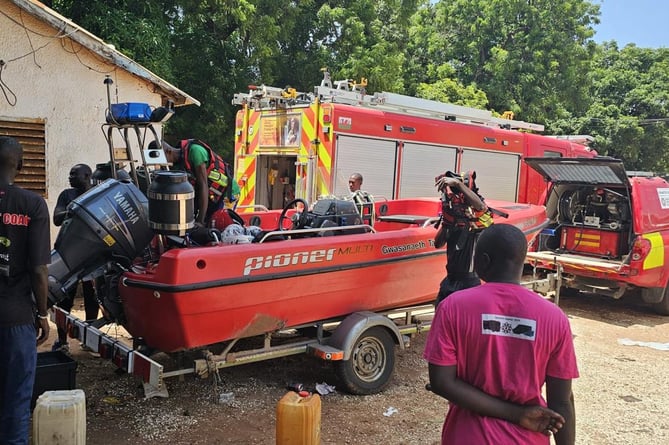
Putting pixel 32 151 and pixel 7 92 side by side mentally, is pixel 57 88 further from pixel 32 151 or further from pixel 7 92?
pixel 32 151

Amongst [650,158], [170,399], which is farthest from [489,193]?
[650,158]

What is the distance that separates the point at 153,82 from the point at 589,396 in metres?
6.44

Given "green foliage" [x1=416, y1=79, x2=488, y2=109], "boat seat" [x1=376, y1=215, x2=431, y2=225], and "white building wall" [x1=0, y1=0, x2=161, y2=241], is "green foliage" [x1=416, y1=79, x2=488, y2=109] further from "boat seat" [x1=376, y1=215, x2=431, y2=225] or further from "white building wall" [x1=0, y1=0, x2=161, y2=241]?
"boat seat" [x1=376, y1=215, x2=431, y2=225]

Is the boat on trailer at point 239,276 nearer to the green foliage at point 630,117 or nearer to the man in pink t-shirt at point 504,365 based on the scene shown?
the man in pink t-shirt at point 504,365

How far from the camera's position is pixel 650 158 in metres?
28.1

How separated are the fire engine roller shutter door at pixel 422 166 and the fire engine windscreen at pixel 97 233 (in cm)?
557

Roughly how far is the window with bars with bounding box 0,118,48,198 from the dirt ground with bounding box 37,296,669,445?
260 centimetres

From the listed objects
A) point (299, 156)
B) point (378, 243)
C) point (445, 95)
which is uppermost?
point (445, 95)

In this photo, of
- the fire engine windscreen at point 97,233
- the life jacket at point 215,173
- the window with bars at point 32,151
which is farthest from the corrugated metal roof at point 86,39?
the fire engine windscreen at point 97,233

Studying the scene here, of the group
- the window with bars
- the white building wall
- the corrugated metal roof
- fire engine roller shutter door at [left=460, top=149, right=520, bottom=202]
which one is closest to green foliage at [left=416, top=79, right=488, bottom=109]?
fire engine roller shutter door at [left=460, top=149, right=520, bottom=202]

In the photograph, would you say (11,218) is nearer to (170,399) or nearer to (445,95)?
(170,399)

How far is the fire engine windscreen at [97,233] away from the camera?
382 cm

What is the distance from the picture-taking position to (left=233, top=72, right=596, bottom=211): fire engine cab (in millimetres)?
8102

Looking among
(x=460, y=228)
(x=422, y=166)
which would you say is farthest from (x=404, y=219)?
(x=422, y=166)
